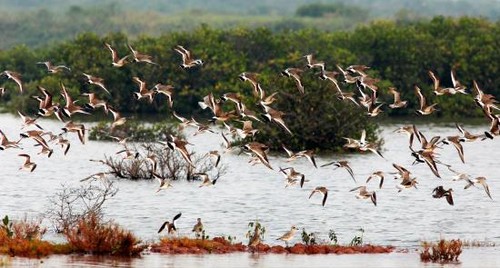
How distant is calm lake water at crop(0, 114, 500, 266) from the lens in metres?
30.1

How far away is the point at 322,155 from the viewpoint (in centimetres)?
4578

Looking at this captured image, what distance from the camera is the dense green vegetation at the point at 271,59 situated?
70.6 meters

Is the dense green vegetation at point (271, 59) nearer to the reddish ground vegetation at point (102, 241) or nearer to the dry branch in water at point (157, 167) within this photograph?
the dry branch in water at point (157, 167)

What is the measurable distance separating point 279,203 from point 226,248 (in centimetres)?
965

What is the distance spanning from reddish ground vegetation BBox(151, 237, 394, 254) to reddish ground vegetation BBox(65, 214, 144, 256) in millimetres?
1070

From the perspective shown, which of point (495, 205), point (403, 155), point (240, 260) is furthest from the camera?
point (403, 155)

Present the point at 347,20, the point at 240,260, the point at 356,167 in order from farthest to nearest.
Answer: the point at 347,20 < the point at 356,167 < the point at 240,260

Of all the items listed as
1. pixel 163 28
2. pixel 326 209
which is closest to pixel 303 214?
pixel 326 209

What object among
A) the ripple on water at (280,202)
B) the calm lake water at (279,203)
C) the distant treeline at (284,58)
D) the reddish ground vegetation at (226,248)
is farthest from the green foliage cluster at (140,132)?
the reddish ground vegetation at (226,248)

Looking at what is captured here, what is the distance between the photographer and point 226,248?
2548cm

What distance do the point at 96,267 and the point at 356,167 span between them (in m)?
22.5

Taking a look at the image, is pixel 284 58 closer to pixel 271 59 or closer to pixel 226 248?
pixel 271 59

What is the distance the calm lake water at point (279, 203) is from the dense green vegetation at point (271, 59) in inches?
827

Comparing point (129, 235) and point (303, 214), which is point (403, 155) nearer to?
point (303, 214)
